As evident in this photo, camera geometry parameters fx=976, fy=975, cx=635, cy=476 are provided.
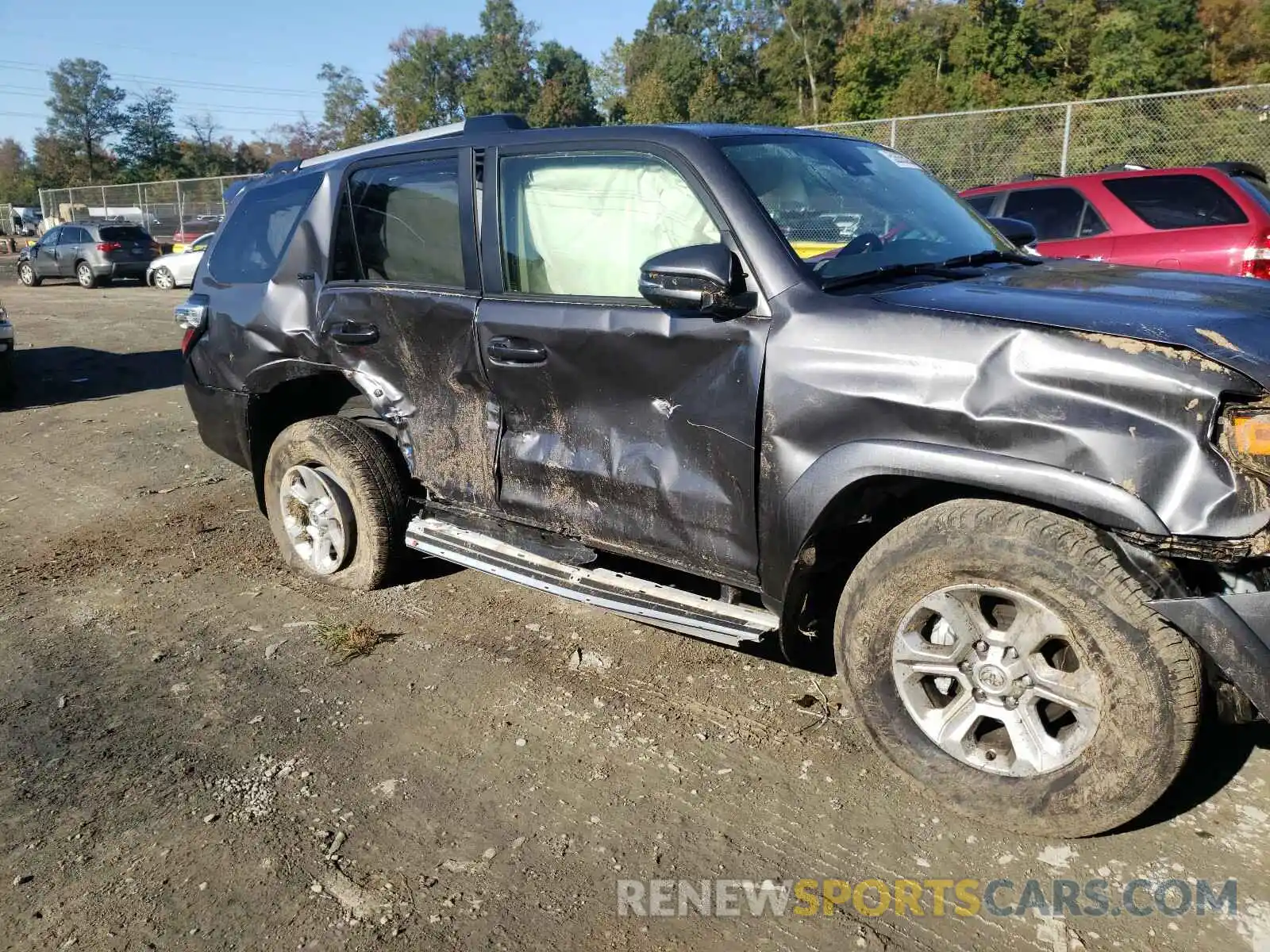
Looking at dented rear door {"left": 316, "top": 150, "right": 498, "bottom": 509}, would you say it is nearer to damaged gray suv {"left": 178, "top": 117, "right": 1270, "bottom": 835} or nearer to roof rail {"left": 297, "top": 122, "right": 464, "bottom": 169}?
damaged gray suv {"left": 178, "top": 117, "right": 1270, "bottom": 835}

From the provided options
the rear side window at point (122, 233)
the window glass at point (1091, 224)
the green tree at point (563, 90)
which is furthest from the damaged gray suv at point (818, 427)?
the green tree at point (563, 90)

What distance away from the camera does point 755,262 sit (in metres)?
3.09

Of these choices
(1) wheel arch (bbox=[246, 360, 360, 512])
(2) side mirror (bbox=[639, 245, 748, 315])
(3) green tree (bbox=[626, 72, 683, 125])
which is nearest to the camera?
(2) side mirror (bbox=[639, 245, 748, 315])

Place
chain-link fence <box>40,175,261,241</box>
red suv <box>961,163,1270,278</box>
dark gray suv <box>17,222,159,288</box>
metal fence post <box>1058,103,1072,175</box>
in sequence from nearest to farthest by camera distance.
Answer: red suv <box>961,163,1270,278</box> < metal fence post <box>1058,103,1072,175</box> < dark gray suv <box>17,222,159,288</box> < chain-link fence <box>40,175,261,241</box>

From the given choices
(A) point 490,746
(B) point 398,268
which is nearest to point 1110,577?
(A) point 490,746

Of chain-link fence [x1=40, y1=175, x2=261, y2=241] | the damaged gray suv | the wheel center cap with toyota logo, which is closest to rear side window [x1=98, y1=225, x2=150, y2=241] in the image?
chain-link fence [x1=40, y1=175, x2=261, y2=241]

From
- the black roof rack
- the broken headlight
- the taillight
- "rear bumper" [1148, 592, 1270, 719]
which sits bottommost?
"rear bumper" [1148, 592, 1270, 719]

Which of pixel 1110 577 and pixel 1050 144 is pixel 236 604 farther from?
pixel 1050 144

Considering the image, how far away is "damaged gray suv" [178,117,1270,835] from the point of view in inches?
95.3

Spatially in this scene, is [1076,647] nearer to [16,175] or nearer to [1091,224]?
[1091,224]

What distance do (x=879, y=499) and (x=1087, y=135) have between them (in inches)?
554

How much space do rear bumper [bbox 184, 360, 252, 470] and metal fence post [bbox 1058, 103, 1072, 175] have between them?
45.0 ft

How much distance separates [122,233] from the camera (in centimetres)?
2486

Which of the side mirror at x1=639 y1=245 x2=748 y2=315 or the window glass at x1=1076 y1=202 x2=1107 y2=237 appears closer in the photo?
the side mirror at x1=639 y1=245 x2=748 y2=315
